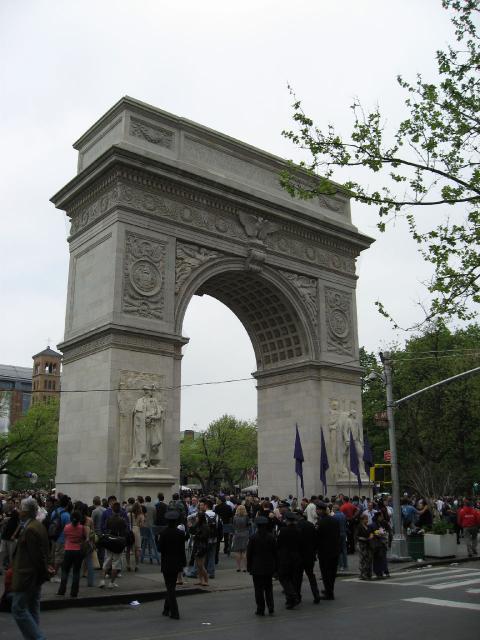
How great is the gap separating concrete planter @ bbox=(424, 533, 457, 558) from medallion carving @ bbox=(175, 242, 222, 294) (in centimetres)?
1292

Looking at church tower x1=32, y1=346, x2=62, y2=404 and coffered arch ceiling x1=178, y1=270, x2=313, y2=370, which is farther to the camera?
church tower x1=32, y1=346, x2=62, y2=404

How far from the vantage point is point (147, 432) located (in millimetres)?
22688

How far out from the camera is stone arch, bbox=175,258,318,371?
1143 inches

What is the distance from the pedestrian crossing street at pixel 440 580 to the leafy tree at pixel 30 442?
3965 cm

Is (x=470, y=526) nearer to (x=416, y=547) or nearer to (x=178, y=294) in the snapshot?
(x=416, y=547)

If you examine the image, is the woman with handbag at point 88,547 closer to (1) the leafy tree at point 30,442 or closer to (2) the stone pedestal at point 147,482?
(2) the stone pedestal at point 147,482

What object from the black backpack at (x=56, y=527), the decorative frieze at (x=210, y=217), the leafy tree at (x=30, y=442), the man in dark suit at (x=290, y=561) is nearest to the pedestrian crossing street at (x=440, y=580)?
the man in dark suit at (x=290, y=561)

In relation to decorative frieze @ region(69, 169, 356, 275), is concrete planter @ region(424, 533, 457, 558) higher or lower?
lower

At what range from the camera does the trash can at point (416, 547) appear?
19484 millimetres

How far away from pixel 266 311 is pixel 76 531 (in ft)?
63.8

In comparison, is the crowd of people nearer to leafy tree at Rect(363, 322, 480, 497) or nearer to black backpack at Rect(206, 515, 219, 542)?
black backpack at Rect(206, 515, 219, 542)

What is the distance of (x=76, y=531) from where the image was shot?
1291 cm

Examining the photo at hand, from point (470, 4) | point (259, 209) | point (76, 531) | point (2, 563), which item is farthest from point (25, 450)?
point (470, 4)

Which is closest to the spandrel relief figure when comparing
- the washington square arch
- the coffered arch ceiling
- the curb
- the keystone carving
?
the washington square arch
